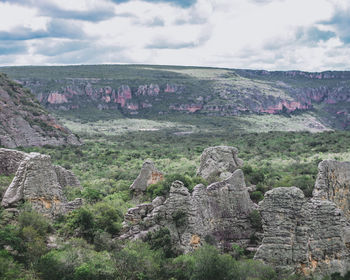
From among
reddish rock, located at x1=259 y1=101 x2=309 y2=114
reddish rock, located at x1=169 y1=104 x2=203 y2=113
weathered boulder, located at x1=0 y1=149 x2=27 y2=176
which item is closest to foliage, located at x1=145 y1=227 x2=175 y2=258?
weathered boulder, located at x1=0 y1=149 x2=27 y2=176

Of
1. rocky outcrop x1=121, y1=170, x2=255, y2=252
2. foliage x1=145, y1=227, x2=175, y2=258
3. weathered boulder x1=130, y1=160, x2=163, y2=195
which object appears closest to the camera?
foliage x1=145, y1=227, x2=175, y2=258

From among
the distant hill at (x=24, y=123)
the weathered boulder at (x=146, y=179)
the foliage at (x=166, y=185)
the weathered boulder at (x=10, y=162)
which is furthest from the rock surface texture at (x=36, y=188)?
the distant hill at (x=24, y=123)

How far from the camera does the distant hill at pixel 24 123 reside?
5680 centimetres

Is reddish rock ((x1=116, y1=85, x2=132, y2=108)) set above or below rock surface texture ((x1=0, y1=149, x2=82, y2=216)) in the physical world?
below

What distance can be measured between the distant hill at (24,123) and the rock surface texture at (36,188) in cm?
3601

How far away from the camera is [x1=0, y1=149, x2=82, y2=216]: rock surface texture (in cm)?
1852

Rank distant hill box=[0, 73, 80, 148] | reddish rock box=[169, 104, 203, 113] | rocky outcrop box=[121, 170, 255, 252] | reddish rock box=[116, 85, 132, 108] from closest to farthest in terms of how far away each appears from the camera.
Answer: rocky outcrop box=[121, 170, 255, 252]
distant hill box=[0, 73, 80, 148]
reddish rock box=[169, 104, 203, 113]
reddish rock box=[116, 85, 132, 108]

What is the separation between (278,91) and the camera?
190 metres

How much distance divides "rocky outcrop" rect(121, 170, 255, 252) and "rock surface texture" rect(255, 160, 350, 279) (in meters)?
3.09

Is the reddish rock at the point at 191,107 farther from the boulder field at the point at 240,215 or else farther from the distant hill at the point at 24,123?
the boulder field at the point at 240,215

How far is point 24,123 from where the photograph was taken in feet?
197

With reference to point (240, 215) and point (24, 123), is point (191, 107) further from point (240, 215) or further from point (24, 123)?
point (240, 215)

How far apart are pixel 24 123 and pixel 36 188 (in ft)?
144

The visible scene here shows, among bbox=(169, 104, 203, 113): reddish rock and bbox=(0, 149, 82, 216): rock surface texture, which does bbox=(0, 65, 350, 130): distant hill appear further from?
bbox=(0, 149, 82, 216): rock surface texture
